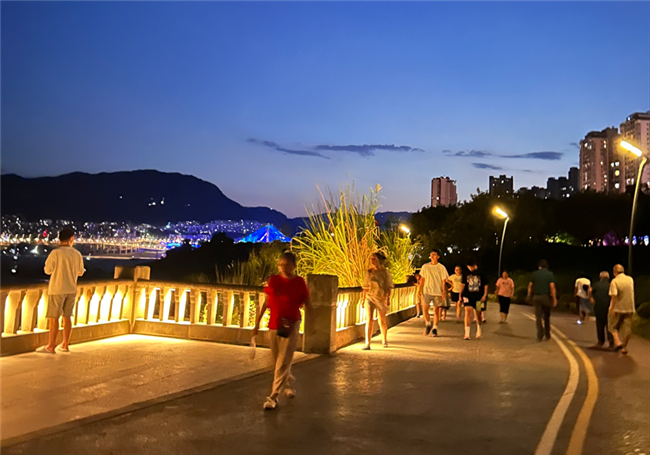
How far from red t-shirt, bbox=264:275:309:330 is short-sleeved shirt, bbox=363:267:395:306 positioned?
441 centimetres

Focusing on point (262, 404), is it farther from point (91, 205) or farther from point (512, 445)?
point (91, 205)

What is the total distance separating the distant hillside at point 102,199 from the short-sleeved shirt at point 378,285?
9062 centimetres

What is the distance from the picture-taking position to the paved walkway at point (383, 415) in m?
5.46

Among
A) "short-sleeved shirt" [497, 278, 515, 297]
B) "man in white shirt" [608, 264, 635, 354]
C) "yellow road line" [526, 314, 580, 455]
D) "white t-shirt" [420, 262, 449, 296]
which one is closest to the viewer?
"yellow road line" [526, 314, 580, 455]

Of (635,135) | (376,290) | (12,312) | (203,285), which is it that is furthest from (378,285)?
(635,135)

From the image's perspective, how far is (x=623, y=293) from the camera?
42.9ft

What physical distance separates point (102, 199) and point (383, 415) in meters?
156

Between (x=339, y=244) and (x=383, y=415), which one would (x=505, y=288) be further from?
(x=383, y=415)

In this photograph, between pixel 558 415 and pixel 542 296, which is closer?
pixel 558 415

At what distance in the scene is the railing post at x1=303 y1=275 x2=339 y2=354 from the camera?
10.4m

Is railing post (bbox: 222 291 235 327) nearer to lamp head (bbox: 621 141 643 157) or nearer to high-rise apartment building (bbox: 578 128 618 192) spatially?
lamp head (bbox: 621 141 643 157)

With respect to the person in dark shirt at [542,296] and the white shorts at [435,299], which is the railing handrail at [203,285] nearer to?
the white shorts at [435,299]

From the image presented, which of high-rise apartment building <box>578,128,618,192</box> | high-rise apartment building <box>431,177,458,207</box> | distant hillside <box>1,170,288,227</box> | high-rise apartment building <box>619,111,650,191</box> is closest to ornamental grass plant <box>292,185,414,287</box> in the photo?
distant hillside <box>1,170,288,227</box>

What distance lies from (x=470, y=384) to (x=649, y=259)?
78242mm
